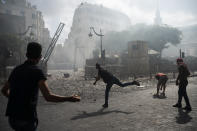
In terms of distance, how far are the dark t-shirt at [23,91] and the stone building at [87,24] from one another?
72745 mm

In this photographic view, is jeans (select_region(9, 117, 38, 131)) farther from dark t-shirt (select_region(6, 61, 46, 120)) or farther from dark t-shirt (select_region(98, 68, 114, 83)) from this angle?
dark t-shirt (select_region(98, 68, 114, 83))

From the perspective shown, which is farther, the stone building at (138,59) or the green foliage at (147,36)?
the green foliage at (147,36)

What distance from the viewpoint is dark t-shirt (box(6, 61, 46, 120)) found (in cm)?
226

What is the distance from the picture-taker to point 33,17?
66.9m

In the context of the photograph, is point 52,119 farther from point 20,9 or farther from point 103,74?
point 20,9

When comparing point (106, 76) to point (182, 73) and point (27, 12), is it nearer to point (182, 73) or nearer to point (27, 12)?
point (182, 73)

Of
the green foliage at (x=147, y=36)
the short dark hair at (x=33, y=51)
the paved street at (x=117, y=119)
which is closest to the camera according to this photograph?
the short dark hair at (x=33, y=51)

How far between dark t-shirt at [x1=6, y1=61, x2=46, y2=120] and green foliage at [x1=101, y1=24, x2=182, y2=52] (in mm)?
57764

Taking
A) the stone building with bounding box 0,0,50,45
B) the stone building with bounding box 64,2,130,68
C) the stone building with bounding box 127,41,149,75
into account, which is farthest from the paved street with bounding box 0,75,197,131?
the stone building with bounding box 64,2,130,68

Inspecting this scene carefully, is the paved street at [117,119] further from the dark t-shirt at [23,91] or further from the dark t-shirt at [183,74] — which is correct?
the dark t-shirt at [23,91]

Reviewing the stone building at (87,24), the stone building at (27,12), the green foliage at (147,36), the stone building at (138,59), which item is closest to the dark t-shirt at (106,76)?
the stone building at (138,59)

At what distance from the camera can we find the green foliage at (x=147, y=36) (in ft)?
189

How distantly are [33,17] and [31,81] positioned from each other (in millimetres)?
70980

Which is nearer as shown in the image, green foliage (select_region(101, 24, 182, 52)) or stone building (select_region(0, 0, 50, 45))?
green foliage (select_region(101, 24, 182, 52))
